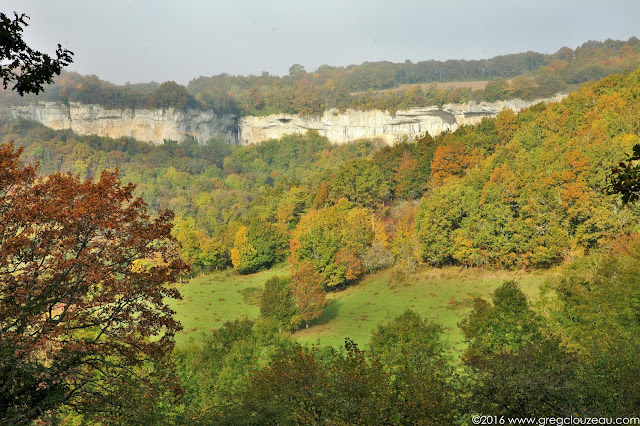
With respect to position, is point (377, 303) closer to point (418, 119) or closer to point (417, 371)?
point (417, 371)

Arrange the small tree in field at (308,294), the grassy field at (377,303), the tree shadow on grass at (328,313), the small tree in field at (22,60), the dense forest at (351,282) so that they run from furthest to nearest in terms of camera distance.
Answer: the tree shadow on grass at (328,313) → the small tree in field at (308,294) → the grassy field at (377,303) → the dense forest at (351,282) → the small tree in field at (22,60)

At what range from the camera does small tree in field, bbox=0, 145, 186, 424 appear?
33.4 feet

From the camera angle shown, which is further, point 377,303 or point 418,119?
point 418,119

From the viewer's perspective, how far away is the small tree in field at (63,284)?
1019 centimetres

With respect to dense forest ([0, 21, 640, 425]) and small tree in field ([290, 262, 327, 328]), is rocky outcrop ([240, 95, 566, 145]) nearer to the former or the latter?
dense forest ([0, 21, 640, 425])

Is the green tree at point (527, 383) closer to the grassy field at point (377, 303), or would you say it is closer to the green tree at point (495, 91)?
the grassy field at point (377, 303)

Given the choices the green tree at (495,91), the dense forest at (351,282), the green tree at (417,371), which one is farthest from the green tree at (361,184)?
the green tree at (495,91)

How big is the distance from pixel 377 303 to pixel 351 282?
10402 mm

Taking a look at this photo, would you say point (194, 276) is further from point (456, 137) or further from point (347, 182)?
point (456, 137)

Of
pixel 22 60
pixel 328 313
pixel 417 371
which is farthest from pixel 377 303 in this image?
pixel 22 60

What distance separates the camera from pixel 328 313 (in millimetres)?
53312

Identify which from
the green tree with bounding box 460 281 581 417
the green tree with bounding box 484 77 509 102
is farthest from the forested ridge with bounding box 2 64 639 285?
the green tree with bounding box 484 77 509 102

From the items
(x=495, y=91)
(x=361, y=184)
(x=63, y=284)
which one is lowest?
(x=361, y=184)

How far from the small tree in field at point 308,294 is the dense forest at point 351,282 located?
21 cm
